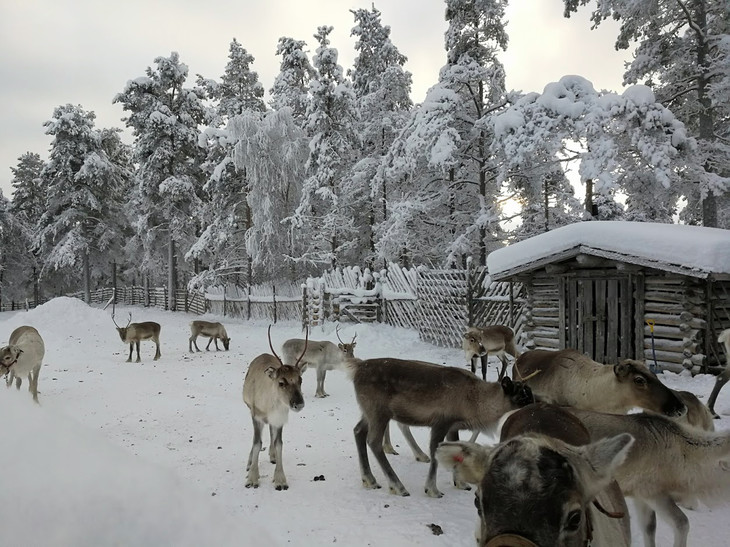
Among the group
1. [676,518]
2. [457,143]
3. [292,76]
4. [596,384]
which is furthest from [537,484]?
[292,76]

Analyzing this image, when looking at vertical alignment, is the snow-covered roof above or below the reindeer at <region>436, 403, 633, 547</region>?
above

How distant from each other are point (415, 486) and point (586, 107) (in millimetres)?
13352

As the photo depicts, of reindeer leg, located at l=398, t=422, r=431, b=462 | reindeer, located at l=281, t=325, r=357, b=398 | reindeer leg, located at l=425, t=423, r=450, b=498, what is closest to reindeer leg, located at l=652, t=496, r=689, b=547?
reindeer leg, located at l=425, t=423, r=450, b=498

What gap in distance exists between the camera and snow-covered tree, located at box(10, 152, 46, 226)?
133ft

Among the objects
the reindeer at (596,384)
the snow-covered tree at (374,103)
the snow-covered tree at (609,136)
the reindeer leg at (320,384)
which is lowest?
the reindeer leg at (320,384)

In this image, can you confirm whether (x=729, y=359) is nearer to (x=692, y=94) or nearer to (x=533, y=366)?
(x=533, y=366)

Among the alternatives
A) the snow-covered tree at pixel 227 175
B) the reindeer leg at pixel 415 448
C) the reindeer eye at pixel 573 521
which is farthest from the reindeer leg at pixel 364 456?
the snow-covered tree at pixel 227 175

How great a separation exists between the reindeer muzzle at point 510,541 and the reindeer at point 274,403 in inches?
142

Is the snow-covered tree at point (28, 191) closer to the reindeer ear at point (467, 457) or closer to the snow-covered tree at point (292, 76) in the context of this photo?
the snow-covered tree at point (292, 76)

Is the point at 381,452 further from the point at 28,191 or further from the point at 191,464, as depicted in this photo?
the point at 28,191

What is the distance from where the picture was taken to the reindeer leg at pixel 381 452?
16.4 feet

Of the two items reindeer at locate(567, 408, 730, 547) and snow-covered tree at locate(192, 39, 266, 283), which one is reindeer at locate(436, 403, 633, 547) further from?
snow-covered tree at locate(192, 39, 266, 283)

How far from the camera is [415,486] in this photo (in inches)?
206

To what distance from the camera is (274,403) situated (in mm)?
5539
